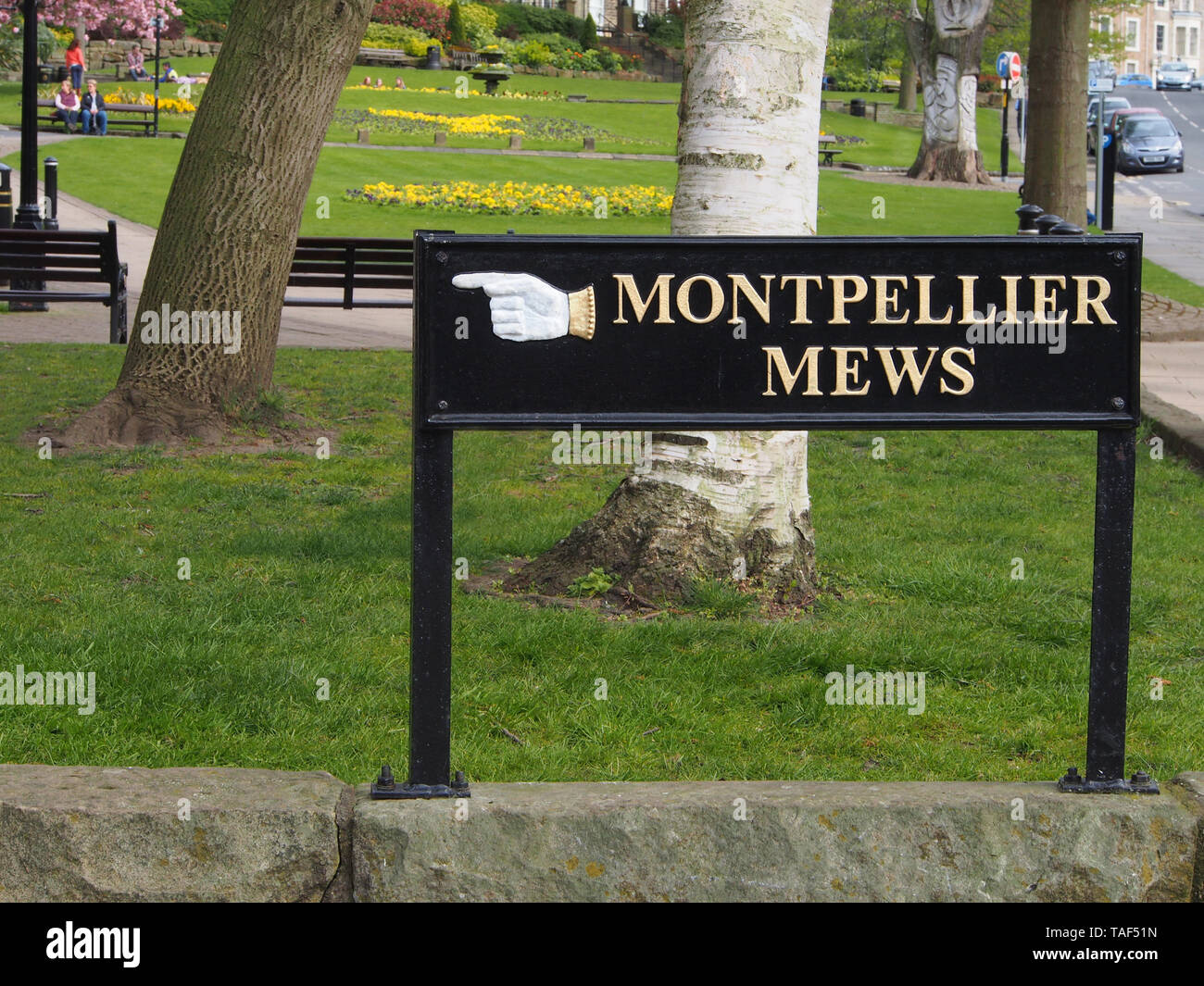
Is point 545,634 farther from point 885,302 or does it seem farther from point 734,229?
point 885,302

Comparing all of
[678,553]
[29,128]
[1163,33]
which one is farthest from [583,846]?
[1163,33]

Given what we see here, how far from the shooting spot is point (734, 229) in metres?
5.57

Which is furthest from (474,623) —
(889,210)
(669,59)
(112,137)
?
(669,59)

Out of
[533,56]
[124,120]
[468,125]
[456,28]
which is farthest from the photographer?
[456,28]

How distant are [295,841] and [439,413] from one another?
1.05m

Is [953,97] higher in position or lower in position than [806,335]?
higher

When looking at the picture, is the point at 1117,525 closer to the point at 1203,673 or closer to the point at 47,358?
the point at 1203,673

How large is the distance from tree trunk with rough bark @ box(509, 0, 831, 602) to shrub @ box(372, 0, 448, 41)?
59.1m

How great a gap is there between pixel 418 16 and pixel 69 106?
97.6 ft

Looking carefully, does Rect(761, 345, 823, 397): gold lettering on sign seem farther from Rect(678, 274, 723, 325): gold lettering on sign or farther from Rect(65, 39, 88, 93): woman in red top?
Rect(65, 39, 88, 93): woman in red top

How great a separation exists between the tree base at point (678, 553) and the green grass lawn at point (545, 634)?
190 mm

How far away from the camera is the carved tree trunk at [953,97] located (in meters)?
35.2

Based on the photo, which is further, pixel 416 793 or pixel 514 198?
pixel 514 198

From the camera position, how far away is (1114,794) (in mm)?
3492
